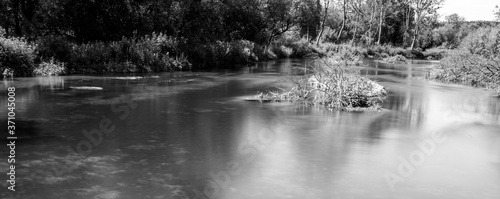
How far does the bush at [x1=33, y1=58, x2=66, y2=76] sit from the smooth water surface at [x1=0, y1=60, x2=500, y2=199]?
6.16 metres

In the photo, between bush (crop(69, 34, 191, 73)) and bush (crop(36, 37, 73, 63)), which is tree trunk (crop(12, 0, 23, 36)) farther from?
bush (crop(36, 37, 73, 63))

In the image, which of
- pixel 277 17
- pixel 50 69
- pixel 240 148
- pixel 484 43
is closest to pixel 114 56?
pixel 50 69

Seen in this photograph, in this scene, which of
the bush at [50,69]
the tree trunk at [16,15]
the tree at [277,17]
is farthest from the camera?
the tree at [277,17]

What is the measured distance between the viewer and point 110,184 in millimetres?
8648

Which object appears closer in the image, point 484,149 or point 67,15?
point 484,149

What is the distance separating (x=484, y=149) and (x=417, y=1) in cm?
6839

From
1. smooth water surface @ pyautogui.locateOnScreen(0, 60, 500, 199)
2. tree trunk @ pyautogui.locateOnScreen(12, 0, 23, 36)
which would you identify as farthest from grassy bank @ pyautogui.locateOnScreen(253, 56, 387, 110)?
tree trunk @ pyautogui.locateOnScreen(12, 0, 23, 36)

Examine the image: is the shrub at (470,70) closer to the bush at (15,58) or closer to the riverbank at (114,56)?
the riverbank at (114,56)

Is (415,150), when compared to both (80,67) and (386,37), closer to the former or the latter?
(80,67)

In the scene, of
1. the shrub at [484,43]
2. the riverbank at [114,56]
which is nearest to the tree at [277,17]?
the riverbank at [114,56]

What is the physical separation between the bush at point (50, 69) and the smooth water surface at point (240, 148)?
20.2 feet

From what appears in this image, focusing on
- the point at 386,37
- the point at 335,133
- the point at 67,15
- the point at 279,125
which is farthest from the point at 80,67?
the point at 386,37

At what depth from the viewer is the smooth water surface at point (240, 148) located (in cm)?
879

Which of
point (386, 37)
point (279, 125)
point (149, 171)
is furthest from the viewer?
point (386, 37)
